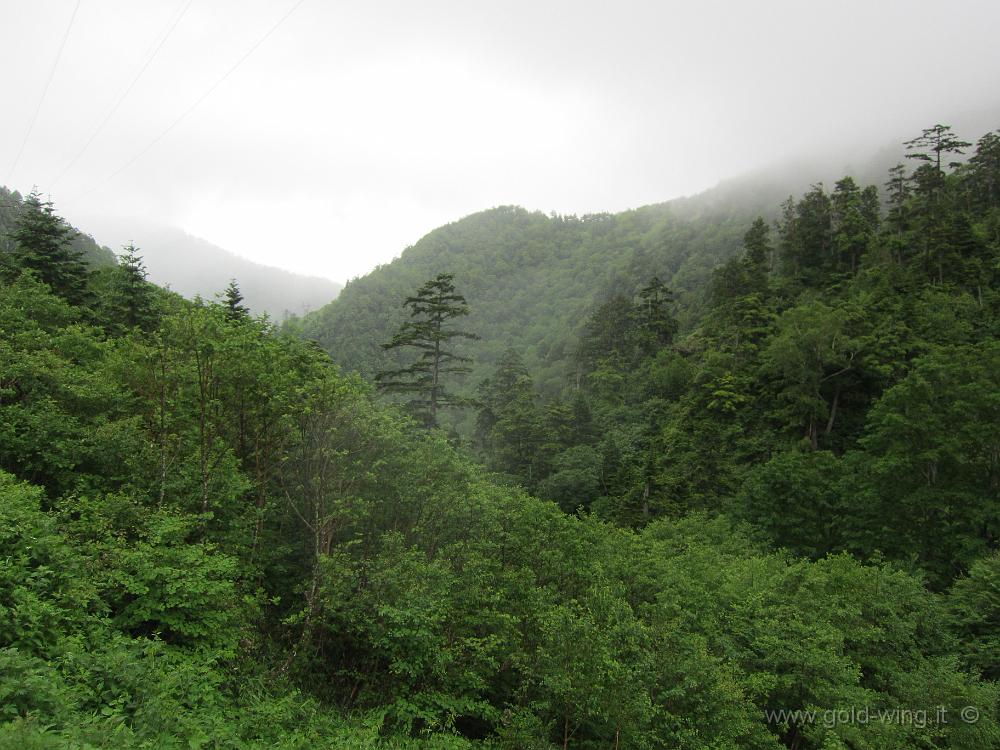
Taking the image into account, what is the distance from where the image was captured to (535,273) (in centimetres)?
13800

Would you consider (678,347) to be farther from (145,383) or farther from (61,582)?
(61,582)

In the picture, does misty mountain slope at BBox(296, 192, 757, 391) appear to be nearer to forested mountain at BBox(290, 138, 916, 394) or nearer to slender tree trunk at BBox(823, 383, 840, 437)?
forested mountain at BBox(290, 138, 916, 394)

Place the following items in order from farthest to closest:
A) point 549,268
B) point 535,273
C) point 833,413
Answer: point 549,268
point 535,273
point 833,413

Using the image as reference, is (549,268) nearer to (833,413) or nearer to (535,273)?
(535,273)

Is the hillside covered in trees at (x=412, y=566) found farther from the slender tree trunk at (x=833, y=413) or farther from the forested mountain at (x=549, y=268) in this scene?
the forested mountain at (x=549, y=268)

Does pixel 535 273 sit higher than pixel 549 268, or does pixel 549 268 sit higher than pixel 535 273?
pixel 549 268

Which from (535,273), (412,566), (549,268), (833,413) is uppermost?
(549,268)

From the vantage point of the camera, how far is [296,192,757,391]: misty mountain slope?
86750 mm

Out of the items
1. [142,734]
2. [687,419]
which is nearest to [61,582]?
[142,734]

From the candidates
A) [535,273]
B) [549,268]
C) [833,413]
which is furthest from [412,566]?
[549,268]

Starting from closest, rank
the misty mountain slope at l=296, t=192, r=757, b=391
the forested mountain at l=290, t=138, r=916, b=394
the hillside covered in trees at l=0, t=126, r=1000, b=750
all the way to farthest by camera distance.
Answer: the hillside covered in trees at l=0, t=126, r=1000, b=750 → the forested mountain at l=290, t=138, r=916, b=394 → the misty mountain slope at l=296, t=192, r=757, b=391

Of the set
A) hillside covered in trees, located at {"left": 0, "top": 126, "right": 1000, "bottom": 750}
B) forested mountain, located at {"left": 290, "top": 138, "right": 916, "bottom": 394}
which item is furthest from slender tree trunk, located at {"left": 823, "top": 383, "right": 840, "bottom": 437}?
forested mountain, located at {"left": 290, "top": 138, "right": 916, "bottom": 394}

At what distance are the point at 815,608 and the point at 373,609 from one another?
1352cm

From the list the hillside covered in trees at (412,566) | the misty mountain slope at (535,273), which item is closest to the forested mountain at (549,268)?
the misty mountain slope at (535,273)
